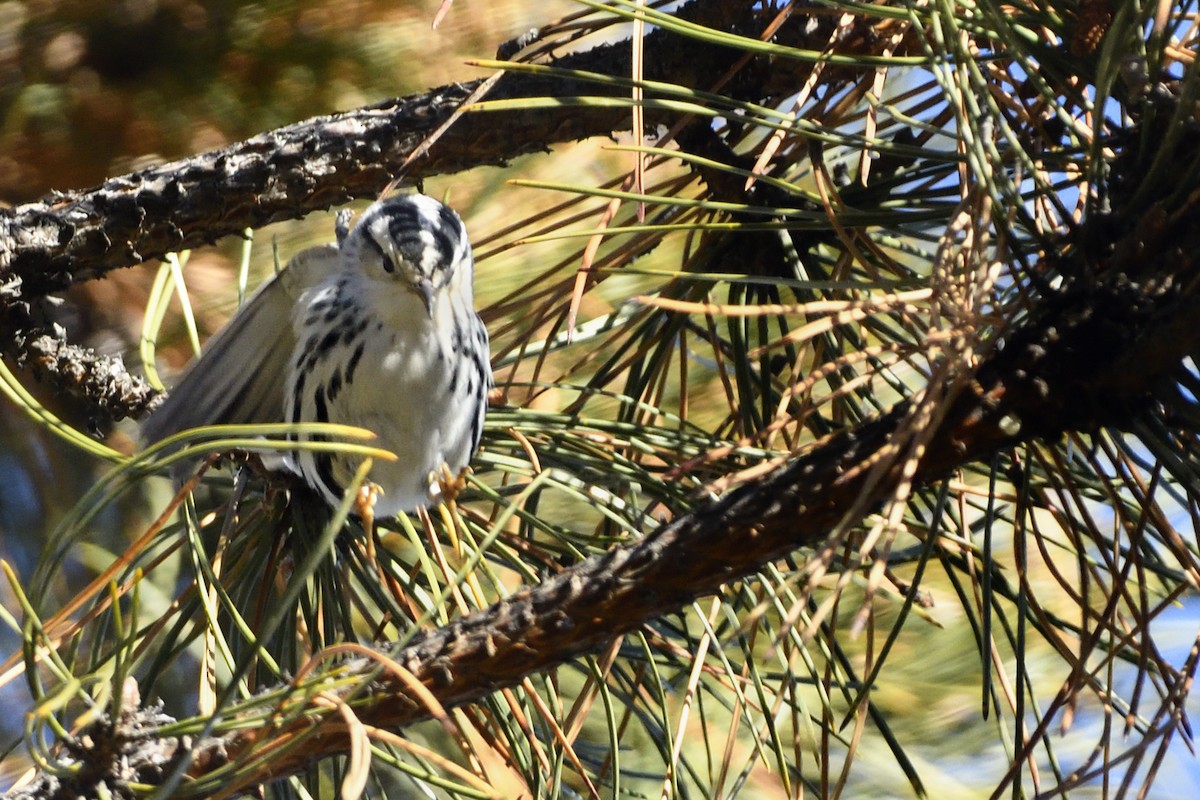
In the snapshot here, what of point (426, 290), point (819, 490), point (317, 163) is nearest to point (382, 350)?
point (426, 290)

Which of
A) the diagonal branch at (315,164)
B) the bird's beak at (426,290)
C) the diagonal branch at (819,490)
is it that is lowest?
the diagonal branch at (819,490)

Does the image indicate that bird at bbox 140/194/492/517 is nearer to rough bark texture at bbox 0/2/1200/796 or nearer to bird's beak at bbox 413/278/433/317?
bird's beak at bbox 413/278/433/317

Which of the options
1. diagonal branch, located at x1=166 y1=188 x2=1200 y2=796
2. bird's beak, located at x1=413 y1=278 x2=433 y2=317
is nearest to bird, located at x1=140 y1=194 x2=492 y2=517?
bird's beak, located at x1=413 y1=278 x2=433 y2=317

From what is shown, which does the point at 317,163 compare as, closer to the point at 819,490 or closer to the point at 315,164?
the point at 315,164

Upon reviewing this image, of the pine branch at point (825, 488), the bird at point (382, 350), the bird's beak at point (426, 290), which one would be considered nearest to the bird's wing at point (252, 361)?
the bird at point (382, 350)

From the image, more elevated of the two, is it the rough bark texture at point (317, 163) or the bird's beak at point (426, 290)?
the bird's beak at point (426, 290)

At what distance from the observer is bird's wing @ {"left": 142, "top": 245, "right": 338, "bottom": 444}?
113 cm

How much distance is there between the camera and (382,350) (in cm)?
114

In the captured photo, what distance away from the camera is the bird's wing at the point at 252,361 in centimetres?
113

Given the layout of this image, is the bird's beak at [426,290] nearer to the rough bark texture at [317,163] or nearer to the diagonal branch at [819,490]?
the rough bark texture at [317,163]

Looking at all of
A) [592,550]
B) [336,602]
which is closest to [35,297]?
[336,602]

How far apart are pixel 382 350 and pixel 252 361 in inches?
6.9

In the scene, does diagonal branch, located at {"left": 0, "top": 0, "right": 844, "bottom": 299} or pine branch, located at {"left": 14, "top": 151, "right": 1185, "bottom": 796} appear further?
diagonal branch, located at {"left": 0, "top": 0, "right": 844, "bottom": 299}

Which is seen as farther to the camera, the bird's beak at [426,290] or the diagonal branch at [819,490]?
the bird's beak at [426,290]
